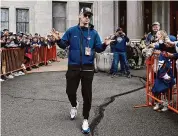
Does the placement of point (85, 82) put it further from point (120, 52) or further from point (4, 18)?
point (4, 18)

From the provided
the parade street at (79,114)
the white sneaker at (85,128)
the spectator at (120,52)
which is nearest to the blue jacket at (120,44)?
the spectator at (120,52)

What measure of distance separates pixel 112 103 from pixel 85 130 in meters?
2.64

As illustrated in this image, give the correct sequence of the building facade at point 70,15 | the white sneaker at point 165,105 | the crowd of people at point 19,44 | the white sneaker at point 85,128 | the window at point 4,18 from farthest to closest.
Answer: the window at point 4,18, the building facade at point 70,15, the crowd of people at point 19,44, the white sneaker at point 165,105, the white sneaker at point 85,128

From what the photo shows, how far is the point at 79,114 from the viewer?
7027 mm

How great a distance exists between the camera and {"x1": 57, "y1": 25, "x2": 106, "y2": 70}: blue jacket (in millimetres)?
5891

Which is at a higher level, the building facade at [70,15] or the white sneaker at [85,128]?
the building facade at [70,15]

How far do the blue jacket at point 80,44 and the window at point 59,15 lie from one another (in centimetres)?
2046

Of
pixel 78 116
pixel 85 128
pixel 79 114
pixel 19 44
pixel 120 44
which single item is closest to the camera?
pixel 85 128

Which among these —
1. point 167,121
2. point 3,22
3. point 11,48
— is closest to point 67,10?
point 3,22

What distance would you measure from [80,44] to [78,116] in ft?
5.39

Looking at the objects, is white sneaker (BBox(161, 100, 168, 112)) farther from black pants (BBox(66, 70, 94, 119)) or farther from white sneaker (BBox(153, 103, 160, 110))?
black pants (BBox(66, 70, 94, 119))

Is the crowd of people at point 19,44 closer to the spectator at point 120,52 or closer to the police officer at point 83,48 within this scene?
the spectator at point 120,52

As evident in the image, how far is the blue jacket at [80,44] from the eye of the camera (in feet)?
19.3

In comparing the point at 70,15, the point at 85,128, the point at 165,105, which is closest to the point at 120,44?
the point at 165,105
